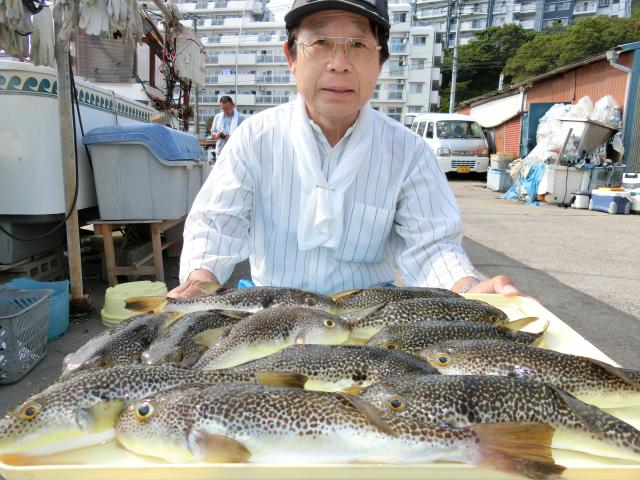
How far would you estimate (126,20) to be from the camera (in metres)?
4.48

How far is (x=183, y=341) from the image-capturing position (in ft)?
4.80

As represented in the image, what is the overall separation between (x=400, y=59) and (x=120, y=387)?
227ft

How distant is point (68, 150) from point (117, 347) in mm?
3781

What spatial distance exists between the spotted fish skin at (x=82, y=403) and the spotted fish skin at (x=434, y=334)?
490mm

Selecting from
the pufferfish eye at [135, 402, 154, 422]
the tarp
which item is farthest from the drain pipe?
the pufferfish eye at [135, 402, 154, 422]

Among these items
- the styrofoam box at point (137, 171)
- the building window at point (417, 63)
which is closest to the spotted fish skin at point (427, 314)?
the styrofoam box at point (137, 171)

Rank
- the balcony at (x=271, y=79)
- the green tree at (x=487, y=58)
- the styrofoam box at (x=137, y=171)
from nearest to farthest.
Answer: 1. the styrofoam box at (x=137, y=171)
2. the green tree at (x=487, y=58)
3. the balcony at (x=271, y=79)

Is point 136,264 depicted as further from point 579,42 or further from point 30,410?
point 579,42

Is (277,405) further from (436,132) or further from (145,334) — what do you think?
(436,132)

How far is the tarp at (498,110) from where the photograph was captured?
22.5 metres

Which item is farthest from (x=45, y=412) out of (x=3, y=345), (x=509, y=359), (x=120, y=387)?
(x=3, y=345)

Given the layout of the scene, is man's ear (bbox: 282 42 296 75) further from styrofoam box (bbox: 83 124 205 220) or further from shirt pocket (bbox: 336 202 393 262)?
styrofoam box (bbox: 83 124 205 220)

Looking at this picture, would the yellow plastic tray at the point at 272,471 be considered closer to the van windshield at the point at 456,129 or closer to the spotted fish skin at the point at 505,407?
the spotted fish skin at the point at 505,407

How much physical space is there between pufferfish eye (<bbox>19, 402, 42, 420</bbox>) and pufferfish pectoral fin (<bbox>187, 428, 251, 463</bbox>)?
36cm
